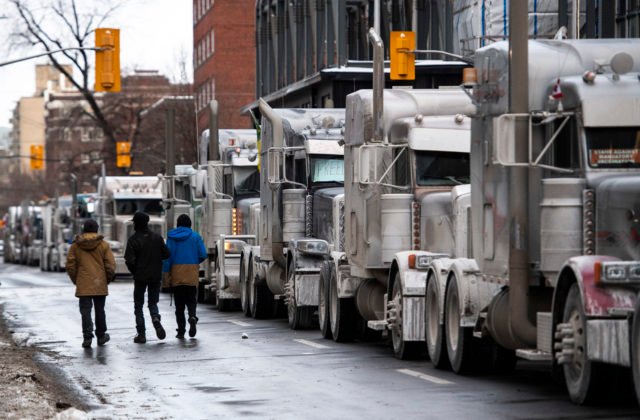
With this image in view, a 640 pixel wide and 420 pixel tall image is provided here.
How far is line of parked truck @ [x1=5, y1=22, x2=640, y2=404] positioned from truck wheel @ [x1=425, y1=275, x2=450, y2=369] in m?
0.02

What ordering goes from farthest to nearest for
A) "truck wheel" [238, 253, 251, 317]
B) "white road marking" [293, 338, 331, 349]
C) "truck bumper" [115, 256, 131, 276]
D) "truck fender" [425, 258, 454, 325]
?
1. "truck bumper" [115, 256, 131, 276]
2. "truck wheel" [238, 253, 251, 317]
3. "white road marking" [293, 338, 331, 349]
4. "truck fender" [425, 258, 454, 325]

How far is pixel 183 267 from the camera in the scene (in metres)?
23.0

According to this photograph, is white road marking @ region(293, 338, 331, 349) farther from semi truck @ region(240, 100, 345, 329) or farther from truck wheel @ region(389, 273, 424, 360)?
truck wheel @ region(389, 273, 424, 360)

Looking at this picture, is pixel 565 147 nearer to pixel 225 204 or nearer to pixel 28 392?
pixel 28 392

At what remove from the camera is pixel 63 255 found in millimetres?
70000

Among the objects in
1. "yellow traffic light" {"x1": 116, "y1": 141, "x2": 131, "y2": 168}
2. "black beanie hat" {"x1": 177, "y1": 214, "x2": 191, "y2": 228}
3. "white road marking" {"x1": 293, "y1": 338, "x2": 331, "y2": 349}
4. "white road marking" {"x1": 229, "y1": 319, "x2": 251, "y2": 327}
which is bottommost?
"white road marking" {"x1": 229, "y1": 319, "x2": 251, "y2": 327}

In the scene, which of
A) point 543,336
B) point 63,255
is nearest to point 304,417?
point 543,336

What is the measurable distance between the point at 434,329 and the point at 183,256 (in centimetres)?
658

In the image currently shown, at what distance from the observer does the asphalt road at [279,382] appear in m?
13.1

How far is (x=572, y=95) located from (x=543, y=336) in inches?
80.6

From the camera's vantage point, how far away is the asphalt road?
13133 millimetres

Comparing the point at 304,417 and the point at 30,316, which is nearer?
the point at 304,417

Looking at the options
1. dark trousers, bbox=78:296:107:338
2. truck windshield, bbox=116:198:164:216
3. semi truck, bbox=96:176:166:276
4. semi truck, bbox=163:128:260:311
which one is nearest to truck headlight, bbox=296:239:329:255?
dark trousers, bbox=78:296:107:338

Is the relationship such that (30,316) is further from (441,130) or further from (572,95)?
(572,95)
